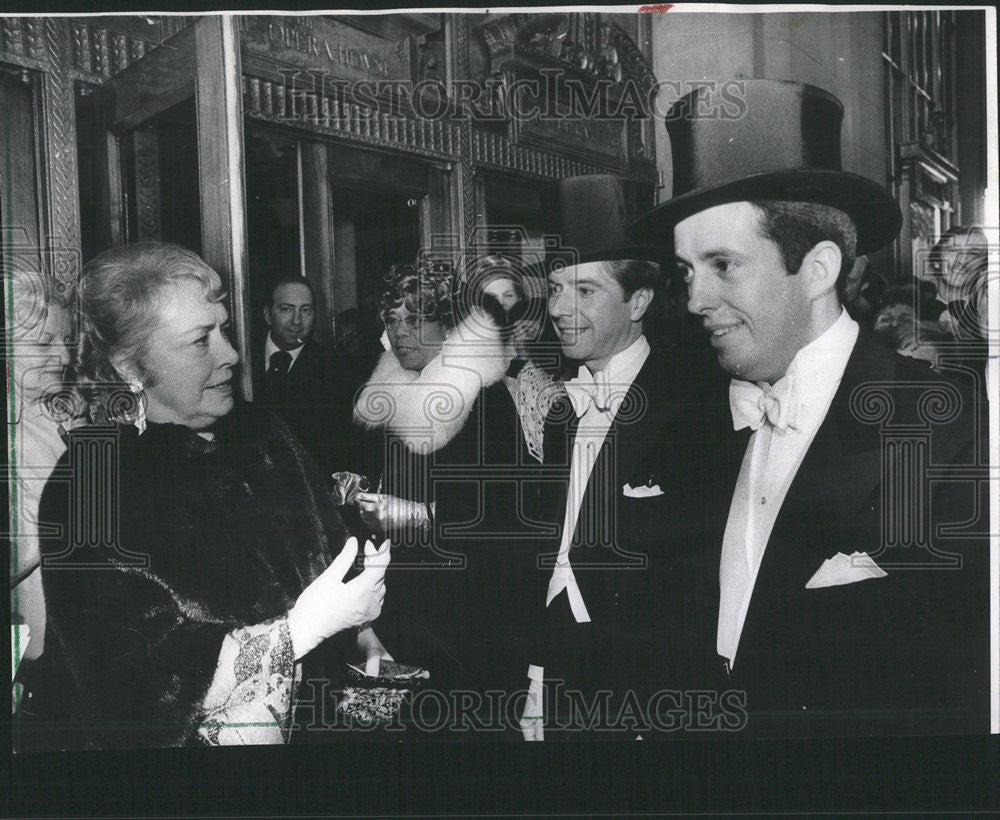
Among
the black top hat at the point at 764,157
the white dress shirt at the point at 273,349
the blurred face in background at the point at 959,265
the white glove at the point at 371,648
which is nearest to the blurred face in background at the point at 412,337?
the white dress shirt at the point at 273,349

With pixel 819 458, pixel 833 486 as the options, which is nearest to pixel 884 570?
pixel 833 486

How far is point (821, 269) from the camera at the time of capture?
303 centimetres

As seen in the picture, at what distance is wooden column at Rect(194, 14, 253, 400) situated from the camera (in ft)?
9.79

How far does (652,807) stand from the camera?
3.24 meters

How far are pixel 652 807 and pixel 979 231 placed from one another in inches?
91.3

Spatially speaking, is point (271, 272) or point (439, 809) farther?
point (439, 809)

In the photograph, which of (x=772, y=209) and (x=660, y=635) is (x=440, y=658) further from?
(x=772, y=209)

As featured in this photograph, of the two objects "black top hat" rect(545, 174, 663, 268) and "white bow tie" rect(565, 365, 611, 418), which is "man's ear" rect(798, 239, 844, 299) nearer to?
"black top hat" rect(545, 174, 663, 268)

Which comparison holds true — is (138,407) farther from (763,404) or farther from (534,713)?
(763,404)

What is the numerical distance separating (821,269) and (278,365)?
1.85m

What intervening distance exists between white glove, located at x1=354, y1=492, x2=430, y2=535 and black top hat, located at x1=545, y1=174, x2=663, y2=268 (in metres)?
0.95

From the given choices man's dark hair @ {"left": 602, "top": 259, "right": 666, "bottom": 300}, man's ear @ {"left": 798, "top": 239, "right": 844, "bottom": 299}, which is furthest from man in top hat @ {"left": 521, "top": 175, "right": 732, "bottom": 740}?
man's ear @ {"left": 798, "top": 239, "right": 844, "bottom": 299}

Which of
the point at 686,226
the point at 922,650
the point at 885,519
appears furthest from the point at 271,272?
the point at 922,650

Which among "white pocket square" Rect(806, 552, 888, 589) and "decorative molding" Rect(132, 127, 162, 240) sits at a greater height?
"decorative molding" Rect(132, 127, 162, 240)
